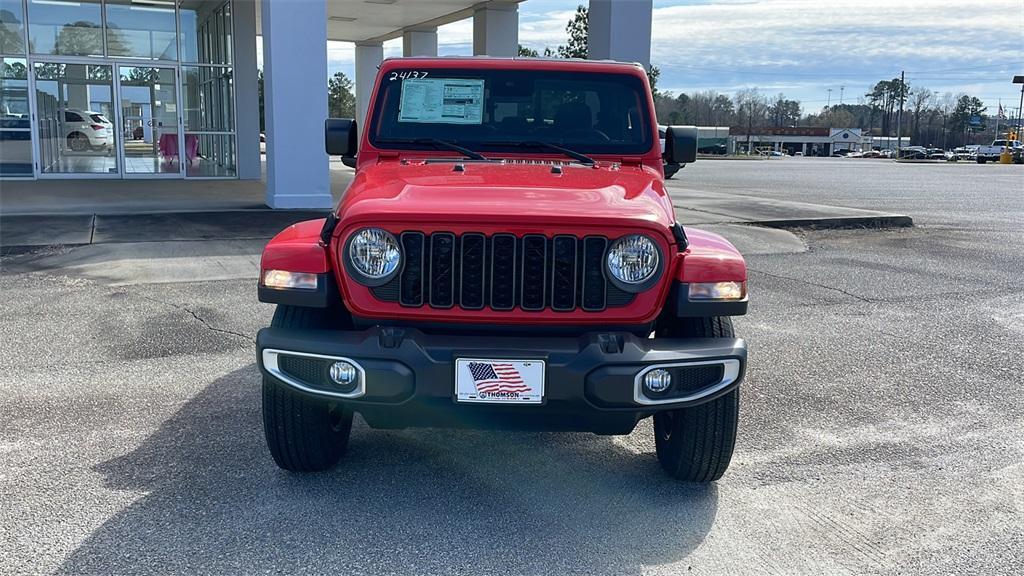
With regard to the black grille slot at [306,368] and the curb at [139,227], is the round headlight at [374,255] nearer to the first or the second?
the black grille slot at [306,368]

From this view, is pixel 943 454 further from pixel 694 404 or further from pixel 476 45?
pixel 476 45

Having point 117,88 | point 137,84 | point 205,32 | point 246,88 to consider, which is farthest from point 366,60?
point 117,88

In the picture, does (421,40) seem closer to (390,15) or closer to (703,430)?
(390,15)

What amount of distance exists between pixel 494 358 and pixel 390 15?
71.2 ft

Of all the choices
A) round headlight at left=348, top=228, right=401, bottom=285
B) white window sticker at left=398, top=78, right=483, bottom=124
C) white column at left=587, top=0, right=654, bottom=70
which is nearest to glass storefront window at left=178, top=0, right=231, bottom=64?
white column at left=587, top=0, right=654, bottom=70

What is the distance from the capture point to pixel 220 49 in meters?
20.3

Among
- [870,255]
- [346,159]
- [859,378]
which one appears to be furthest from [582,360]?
[870,255]

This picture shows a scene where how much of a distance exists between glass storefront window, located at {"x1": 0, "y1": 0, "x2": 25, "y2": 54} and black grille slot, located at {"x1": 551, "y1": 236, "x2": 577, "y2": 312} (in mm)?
19080

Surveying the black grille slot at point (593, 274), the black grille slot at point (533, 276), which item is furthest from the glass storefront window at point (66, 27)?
the black grille slot at point (593, 274)

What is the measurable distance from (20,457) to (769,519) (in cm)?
337

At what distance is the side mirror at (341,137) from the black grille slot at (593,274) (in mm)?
1992

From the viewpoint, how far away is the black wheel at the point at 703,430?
3.63m

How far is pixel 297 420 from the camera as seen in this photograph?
3707 mm

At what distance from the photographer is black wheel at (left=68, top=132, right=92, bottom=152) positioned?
63.4 ft
